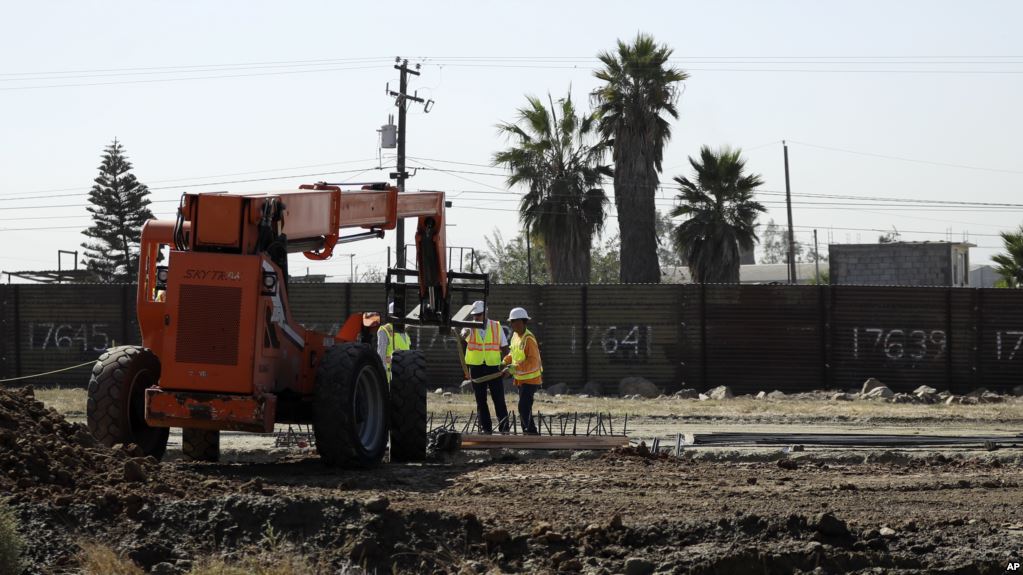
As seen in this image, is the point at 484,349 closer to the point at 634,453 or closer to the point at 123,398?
the point at 634,453

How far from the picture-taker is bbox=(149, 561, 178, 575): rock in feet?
27.1

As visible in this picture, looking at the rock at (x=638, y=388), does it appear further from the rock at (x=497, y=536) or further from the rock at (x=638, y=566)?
the rock at (x=638, y=566)

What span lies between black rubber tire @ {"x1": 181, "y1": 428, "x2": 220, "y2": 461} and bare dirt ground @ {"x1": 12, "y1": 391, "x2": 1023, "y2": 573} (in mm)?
1422

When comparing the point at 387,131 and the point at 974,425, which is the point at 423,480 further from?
the point at 387,131

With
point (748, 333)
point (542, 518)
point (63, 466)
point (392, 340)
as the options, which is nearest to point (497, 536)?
point (542, 518)

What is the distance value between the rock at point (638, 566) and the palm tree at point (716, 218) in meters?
32.8

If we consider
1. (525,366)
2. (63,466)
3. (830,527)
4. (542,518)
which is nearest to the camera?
(830,527)

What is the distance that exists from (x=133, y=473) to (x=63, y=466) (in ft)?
1.81

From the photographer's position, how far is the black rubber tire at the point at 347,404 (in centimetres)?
1259

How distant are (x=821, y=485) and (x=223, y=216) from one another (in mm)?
6086

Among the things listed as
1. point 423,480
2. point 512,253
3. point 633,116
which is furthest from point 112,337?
point 512,253

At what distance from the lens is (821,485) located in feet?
39.7

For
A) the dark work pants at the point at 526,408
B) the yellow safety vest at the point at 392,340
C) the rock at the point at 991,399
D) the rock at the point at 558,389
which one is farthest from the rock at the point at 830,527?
the rock at the point at 558,389

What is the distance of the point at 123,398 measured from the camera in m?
12.8
